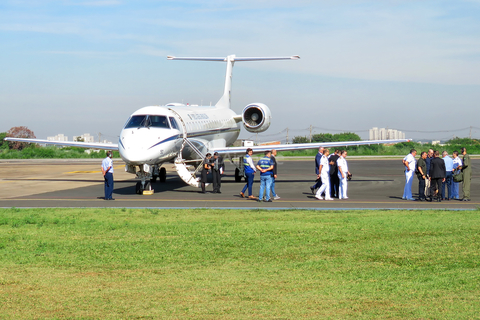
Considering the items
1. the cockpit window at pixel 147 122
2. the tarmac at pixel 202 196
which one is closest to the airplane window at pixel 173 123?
the cockpit window at pixel 147 122

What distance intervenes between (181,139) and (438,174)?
1056cm

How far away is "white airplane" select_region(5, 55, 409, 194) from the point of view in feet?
68.5

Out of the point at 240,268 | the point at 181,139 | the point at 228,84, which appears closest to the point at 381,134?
the point at 228,84

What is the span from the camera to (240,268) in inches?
352

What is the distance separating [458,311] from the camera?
21.9 ft

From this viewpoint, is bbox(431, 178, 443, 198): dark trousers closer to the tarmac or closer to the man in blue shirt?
the tarmac

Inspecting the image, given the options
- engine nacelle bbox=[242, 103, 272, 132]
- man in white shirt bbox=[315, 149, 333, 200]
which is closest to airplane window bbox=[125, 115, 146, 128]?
man in white shirt bbox=[315, 149, 333, 200]

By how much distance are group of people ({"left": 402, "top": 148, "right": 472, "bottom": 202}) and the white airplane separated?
5.36 m

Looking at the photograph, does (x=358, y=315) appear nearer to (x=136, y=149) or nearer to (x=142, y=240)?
(x=142, y=240)

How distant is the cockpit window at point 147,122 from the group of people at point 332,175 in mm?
6621

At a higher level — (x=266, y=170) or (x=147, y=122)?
(x=147, y=122)

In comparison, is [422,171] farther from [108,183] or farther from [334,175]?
[108,183]

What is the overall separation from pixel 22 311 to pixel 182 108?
19.6m

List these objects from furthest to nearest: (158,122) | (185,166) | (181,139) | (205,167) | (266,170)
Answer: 1. (181,139)
2. (185,166)
3. (158,122)
4. (205,167)
5. (266,170)
